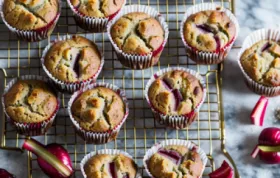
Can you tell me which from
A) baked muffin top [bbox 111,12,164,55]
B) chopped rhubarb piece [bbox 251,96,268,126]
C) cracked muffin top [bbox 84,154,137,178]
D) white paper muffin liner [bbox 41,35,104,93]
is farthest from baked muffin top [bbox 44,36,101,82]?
chopped rhubarb piece [bbox 251,96,268,126]

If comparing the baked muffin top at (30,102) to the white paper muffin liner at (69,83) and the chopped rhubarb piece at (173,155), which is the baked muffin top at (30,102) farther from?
the chopped rhubarb piece at (173,155)

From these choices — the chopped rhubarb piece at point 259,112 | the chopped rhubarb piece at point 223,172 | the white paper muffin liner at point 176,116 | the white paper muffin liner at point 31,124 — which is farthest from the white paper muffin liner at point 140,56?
the chopped rhubarb piece at point 223,172

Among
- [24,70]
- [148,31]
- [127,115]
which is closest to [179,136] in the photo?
[127,115]

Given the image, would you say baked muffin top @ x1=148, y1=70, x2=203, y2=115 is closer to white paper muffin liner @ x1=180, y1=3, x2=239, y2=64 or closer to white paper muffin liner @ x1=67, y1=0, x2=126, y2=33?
white paper muffin liner @ x1=180, y1=3, x2=239, y2=64

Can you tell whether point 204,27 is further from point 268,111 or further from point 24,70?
point 24,70

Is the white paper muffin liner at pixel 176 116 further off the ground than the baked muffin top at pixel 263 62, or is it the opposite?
the baked muffin top at pixel 263 62
